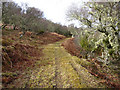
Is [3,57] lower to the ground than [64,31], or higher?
lower

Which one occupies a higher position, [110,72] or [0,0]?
[0,0]

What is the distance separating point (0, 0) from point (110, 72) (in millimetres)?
16727

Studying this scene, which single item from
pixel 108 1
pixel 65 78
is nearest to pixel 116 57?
pixel 108 1

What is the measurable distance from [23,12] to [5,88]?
1958 centimetres

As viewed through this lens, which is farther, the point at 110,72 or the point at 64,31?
the point at 64,31

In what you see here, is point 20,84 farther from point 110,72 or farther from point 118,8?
point 118,8

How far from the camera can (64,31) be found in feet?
166

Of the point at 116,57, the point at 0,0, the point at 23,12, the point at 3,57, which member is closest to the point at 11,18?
the point at 23,12

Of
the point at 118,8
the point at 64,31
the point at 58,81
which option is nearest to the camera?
the point at 58,81

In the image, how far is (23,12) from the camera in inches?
780

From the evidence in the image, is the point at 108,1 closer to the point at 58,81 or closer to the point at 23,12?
the point at 58,81

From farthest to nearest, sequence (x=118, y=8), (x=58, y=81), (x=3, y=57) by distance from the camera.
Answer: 1. (x=118, y=8)
2. (x=3, y=57)
3. (x=58, y=81)

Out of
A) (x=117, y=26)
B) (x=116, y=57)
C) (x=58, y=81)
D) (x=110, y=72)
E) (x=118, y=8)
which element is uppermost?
(x=118, y=8)

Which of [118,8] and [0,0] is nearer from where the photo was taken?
[118,8]
